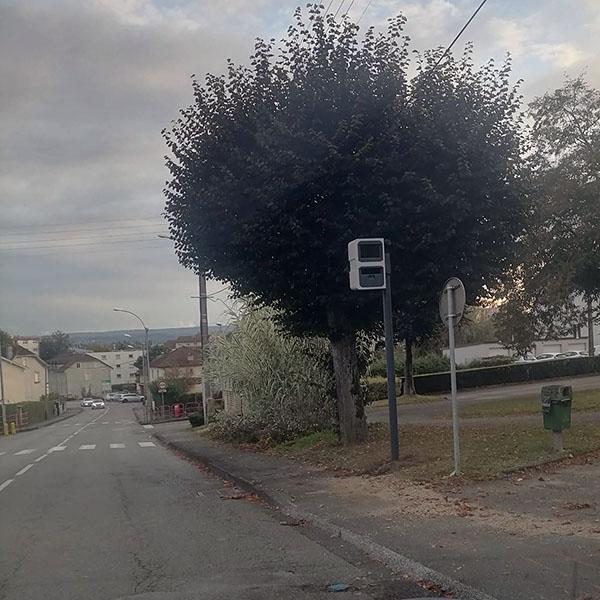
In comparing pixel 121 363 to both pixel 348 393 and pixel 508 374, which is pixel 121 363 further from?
pixel 348 393

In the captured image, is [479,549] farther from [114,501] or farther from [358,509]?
[114,501]

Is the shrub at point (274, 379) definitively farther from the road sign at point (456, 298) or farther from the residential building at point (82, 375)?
the residential building at point (82, 375)

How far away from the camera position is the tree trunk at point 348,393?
51.7ft

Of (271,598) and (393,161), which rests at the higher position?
(393,161)

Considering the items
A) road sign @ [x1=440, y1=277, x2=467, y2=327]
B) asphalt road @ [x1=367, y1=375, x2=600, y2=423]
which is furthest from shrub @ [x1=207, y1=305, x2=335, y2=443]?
road sign @ [x1=440, y1=277, x2=467, y2=327]

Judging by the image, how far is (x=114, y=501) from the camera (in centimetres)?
1255

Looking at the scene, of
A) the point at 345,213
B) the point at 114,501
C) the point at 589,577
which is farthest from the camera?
the point at 345,213

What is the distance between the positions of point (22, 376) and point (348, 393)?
7732 centimetres

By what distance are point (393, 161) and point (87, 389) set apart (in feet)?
494

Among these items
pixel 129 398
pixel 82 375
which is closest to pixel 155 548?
pixel 129 398

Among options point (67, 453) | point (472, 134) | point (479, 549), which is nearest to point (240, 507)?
point (479, 549)

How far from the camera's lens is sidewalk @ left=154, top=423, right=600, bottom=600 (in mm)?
6199

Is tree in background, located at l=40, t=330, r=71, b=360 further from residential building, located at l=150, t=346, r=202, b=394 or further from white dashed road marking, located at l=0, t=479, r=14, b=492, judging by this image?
white dashed road marking, located at l=0, t=479, r=14, b=492

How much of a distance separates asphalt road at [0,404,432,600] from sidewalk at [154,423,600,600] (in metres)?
0.43
